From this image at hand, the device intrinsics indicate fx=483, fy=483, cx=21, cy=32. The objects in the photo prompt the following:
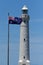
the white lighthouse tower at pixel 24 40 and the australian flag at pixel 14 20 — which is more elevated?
the australian flag at pixel 14 20

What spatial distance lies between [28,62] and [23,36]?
5.84m

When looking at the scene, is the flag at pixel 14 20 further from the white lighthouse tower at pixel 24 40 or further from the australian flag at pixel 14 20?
the white lighthouse tower at pixel 24 40

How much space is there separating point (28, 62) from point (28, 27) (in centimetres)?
764

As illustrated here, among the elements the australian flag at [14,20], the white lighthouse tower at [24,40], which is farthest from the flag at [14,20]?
the white lighthouse tower at [24,40]

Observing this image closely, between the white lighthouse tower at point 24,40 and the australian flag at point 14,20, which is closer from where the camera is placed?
the australian flag at point 14,20

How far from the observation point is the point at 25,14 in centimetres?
10556

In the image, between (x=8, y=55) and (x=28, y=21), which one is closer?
(x=8, y=55)

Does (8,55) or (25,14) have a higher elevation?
(25,14)

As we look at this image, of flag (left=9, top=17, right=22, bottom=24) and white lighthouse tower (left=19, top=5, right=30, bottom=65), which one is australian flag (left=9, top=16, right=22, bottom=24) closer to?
flag (left=9, top=17, right=22, bottom=24)

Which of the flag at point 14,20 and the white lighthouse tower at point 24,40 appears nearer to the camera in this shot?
the flag at point 14,20

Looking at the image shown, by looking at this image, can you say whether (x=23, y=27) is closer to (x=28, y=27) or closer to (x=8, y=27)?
(x=28, y=27)

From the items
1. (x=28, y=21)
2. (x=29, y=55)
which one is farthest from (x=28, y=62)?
(x=28, y=21)

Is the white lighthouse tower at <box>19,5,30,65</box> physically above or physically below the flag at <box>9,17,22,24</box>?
below

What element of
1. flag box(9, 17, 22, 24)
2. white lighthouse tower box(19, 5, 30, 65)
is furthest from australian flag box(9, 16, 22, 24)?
white lighthouse tower box(19, 5, 30, 65)
